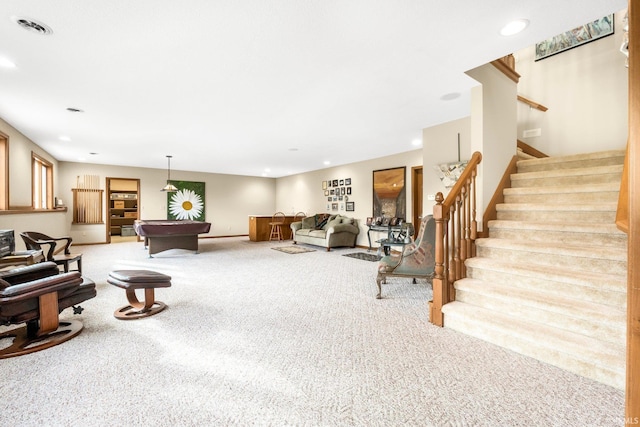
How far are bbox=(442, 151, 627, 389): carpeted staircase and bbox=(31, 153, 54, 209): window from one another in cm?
815

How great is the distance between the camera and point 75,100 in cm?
364

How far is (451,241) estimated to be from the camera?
9.18ft

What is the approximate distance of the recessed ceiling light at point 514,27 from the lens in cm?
216

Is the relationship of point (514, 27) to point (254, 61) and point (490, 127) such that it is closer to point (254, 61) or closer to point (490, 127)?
point (490, 127)

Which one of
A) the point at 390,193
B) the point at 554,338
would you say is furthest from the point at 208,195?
the point at 554,338

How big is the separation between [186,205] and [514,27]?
1017cm

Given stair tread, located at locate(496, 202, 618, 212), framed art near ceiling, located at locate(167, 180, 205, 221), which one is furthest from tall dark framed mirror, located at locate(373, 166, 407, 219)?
framed art near ceiling, located at locate(167, 180, 205, 221)

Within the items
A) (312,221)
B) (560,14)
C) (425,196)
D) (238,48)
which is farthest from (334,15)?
(312,221)

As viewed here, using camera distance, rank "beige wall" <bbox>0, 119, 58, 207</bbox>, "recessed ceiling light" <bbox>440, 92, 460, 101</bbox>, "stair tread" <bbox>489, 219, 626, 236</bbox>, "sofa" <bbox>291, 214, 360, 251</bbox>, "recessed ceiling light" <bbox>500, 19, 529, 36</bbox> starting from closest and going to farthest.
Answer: "recessed ceiling light" <bbox>500, 19, 529, 36</bbox>, "stair tread" <bbox>489, 219, 626, 236</bbox>, "recessed ceiling light" <bbox>440, 92, 460, 101</bbox>, "beige wall" <bbox>0, 119, 58, 207</bbox>, "sofa" <bbox>291, 214, 360, 251</bbox>

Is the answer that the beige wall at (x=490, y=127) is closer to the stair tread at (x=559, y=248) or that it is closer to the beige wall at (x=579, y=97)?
the stair tread at (x=559, y=248)

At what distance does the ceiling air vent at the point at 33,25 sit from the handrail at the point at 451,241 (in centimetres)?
349

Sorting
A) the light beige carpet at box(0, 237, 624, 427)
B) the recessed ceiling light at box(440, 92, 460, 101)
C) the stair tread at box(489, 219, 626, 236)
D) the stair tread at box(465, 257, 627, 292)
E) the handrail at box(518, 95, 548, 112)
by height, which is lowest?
the light beige carpet at box(0, 237, 624, 427)

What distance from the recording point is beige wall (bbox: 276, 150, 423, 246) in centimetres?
694

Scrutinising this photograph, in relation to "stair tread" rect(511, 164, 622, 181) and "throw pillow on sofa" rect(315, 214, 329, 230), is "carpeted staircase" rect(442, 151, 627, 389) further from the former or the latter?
"throw pillow on sofa" rect(315, 214, 329, 230)
